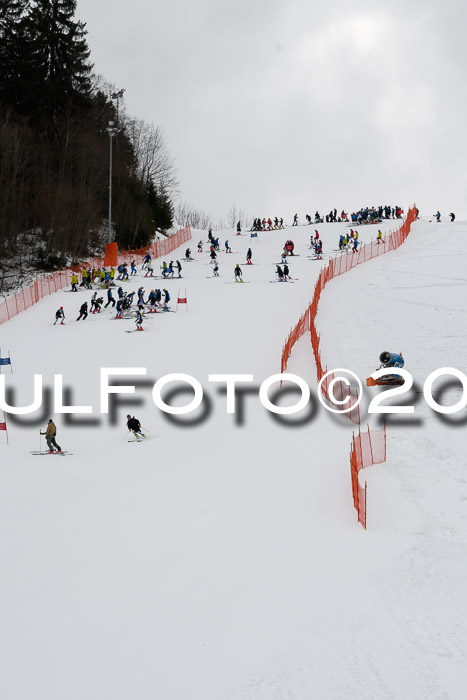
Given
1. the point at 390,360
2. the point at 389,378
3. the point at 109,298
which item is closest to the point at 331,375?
the point at 389,378

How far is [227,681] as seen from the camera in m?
7.84

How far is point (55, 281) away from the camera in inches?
1610

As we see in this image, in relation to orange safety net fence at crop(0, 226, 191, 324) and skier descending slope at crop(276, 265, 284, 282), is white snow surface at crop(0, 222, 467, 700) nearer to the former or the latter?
orange safety net fence at crop(0, 226, 191, 324)

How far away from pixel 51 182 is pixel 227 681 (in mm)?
49539

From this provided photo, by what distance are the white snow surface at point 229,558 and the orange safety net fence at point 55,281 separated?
1258cm

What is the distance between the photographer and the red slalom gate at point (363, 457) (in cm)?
1238

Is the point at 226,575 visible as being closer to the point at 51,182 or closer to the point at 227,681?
the point at 227,681

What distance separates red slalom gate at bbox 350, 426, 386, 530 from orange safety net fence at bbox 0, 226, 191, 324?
21.7 m

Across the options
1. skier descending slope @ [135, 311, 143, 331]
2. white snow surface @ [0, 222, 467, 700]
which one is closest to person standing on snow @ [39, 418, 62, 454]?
white snow surface @ [0, 222, 467, 700]

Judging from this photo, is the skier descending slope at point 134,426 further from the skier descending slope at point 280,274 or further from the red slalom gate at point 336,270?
the skier descending slope at point 280,274

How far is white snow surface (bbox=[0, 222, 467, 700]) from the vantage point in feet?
26.2

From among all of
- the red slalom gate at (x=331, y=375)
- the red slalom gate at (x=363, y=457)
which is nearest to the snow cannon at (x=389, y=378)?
the red slalom gate at (x=331, y=375)

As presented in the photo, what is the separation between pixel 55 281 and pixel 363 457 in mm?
30999

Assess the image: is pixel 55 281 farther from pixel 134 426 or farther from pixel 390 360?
pixel 134 426
